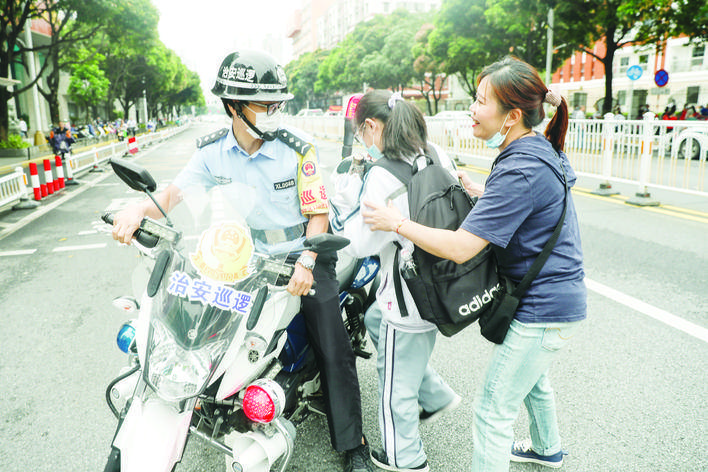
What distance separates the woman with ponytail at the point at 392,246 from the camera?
2.23 meters

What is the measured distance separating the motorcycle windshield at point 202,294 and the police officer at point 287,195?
33cm

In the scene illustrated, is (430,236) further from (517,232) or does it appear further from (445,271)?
(517,232)

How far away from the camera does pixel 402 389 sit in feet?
7.93

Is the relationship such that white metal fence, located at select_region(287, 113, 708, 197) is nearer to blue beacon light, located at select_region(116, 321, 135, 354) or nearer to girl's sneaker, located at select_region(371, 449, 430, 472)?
girl's sneaker, located at select_region(371, 449, 430, 472)

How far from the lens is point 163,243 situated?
2080 millimetres

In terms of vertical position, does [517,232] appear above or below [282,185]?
below

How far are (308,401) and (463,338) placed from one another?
1.77m

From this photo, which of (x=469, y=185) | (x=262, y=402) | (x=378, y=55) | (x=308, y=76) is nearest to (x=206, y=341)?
(x=262, y=402)

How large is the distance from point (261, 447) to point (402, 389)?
710 millimetres

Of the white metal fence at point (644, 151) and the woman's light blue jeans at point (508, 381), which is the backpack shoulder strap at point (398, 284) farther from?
the white metal fence at point (644, 151)

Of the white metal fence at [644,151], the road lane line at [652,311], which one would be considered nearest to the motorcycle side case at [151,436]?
the road lane line at [652,311]

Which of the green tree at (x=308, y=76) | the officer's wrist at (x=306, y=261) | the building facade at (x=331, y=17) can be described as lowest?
the officer's wrist at (x=306, y=261)

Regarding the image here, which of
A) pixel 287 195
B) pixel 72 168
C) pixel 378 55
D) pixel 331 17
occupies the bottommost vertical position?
pixel 72 168

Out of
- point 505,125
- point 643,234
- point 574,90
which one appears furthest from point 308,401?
point 574,90
